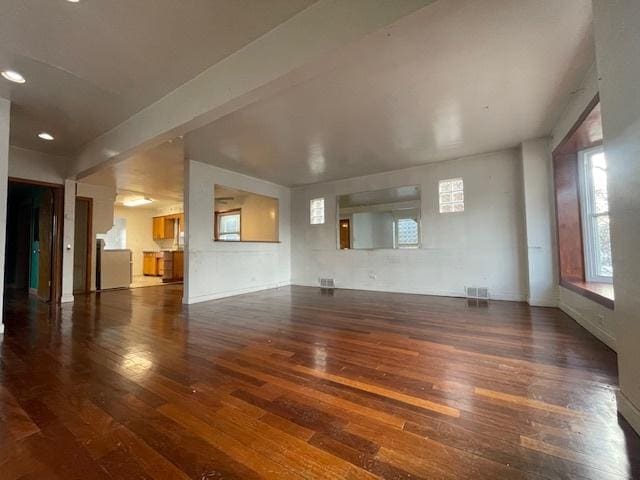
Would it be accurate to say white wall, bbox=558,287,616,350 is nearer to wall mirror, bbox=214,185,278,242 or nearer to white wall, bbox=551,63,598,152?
white wall, bbox=551,63,598,152

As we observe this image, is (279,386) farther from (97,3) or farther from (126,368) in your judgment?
(97,3)

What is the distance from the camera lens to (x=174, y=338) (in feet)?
8.81

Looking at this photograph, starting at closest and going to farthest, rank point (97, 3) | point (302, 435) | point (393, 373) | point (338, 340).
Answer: point (302, 435) < point (97, 3) < point (393, 373) < point (338, 340)

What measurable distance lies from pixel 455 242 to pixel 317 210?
307cm

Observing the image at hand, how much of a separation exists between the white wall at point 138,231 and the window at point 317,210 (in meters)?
6.76

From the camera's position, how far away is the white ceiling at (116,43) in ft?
5.68

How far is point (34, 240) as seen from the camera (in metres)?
5.73

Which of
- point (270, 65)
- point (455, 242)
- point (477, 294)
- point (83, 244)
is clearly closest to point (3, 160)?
point (270, 65)

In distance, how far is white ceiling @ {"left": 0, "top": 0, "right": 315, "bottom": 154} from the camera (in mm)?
1730

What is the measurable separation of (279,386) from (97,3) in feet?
8.79

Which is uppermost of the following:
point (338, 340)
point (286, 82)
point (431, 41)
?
point (431, 41)

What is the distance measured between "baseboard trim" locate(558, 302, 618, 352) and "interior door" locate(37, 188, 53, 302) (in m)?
7.39

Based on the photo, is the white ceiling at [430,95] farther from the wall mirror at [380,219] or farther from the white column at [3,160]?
the white column at [3,160]

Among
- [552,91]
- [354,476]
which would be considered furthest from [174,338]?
[552,91]
